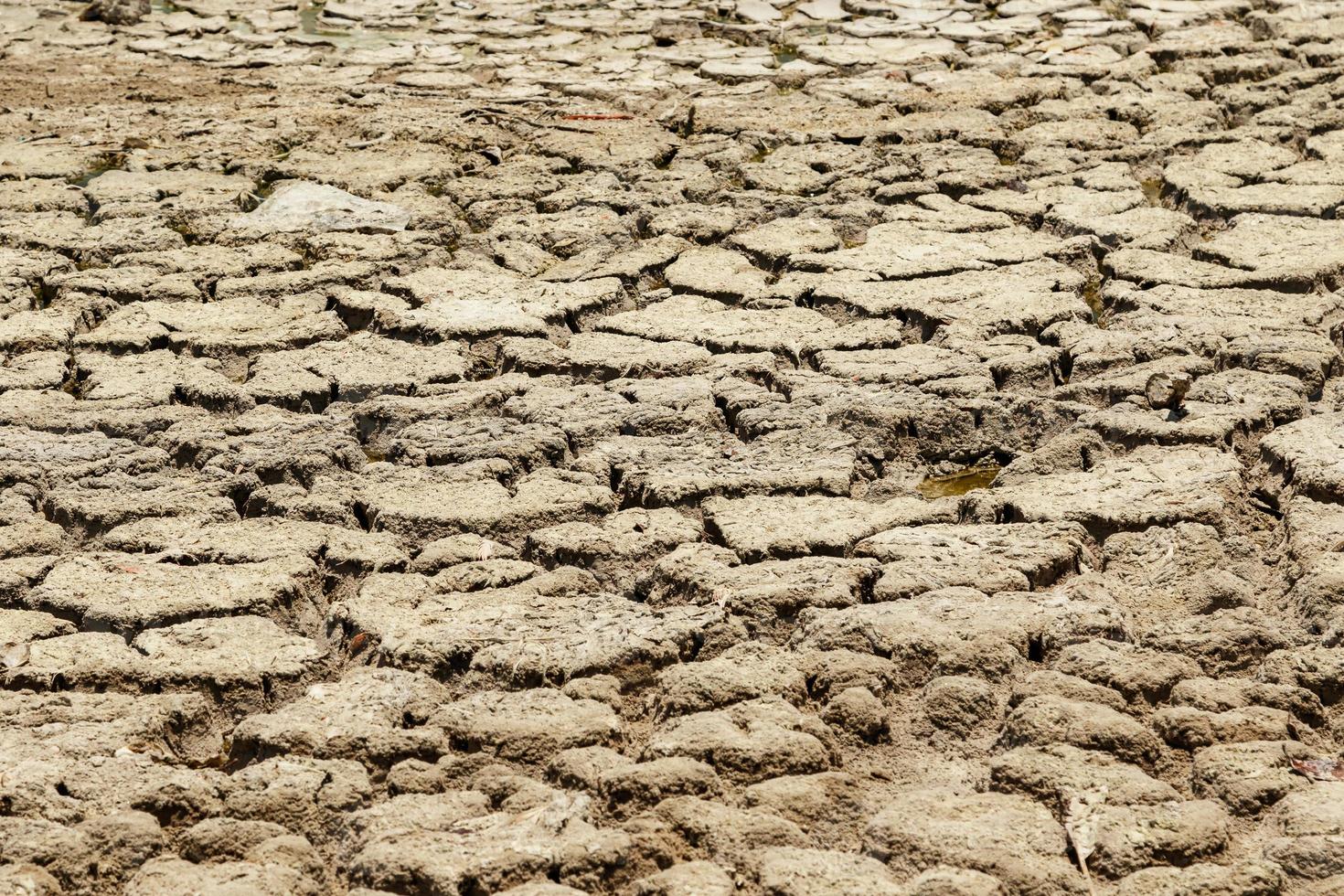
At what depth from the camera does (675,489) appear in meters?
3.18

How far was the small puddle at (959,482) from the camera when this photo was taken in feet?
10.8

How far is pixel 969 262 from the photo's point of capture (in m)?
4.34

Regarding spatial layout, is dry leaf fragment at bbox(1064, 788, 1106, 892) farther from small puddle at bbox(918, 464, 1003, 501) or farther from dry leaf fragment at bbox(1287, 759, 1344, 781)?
small puddle at bbox(918, 464, 1003, 501)

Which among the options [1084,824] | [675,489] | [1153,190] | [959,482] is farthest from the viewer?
[1153,190]

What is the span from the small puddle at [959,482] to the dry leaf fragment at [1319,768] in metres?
1.01

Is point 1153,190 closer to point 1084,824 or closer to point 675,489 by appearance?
point 675,489

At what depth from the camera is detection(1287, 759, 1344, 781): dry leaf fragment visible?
2.31 m

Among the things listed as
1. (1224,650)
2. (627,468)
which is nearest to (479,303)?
(627,468)

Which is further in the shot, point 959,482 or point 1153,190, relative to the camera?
point 1153,190

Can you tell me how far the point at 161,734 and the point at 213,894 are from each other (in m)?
0.43

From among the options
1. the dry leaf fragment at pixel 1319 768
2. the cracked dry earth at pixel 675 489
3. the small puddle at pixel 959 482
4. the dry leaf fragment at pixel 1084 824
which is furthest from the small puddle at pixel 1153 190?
the dry leaf fragment at pixel 1084 824

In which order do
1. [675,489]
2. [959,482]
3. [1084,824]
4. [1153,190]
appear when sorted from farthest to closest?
[1153,190]
[959,482]
[675,489]
[1084,824]

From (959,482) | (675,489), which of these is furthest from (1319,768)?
(675,489)

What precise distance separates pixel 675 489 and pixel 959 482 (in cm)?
56
